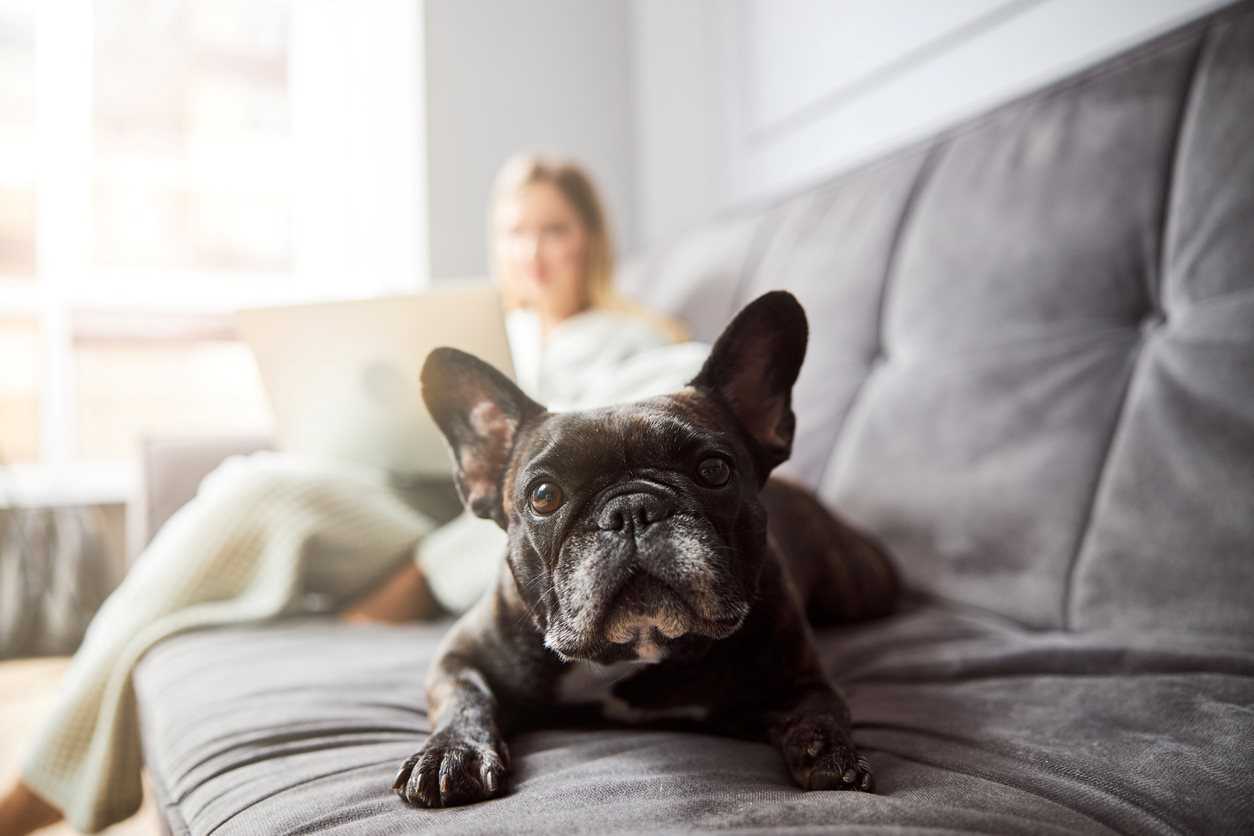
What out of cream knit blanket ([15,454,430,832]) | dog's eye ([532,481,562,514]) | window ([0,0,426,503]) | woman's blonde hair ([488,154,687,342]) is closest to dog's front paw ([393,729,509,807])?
dog's eye ([532,481,562,514])

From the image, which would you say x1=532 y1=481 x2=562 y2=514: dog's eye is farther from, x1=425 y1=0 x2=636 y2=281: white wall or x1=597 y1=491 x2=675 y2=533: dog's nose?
x1=425 y1=0 x2=636 y2=281: white wall

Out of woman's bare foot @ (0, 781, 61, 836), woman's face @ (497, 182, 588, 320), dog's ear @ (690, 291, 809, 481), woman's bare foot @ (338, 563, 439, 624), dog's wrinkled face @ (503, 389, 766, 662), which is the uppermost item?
woman's face @ (497, 182, 588, 320)

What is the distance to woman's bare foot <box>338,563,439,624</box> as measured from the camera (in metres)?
1.67

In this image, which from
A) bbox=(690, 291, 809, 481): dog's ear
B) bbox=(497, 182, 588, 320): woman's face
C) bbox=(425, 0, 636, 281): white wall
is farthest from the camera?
bbox=(425, 0, 636, 281): white wall

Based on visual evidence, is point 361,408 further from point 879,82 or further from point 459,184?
point 459,184

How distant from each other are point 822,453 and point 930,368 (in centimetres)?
26

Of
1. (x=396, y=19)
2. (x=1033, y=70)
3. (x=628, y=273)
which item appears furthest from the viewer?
(x=396, y=19)

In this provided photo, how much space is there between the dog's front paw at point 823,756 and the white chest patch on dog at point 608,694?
14cm

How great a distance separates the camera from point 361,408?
5.27 feet

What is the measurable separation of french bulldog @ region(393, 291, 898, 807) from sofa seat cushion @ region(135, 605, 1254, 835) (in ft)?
0.15

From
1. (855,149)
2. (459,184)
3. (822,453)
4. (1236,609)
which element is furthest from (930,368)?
(459,184)

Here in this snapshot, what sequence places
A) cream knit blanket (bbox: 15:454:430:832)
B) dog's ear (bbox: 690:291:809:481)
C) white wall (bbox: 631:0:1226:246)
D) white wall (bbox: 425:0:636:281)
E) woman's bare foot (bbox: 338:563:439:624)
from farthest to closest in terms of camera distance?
white wall (bbox: 425:0:636:281)
white wall (bbox: 631:0:1226:246)
woman's bare foot (bbox: 338:563:439:624)
cream knit blanket (bbox: 15:454:430:832)
dog's ear (bbox: 690:291:809:481)

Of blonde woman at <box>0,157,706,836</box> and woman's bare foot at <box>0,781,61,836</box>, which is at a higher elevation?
blonde woman at <box>0,157,706,836</box>

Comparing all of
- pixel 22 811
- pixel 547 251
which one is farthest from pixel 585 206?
pixel 22 811
